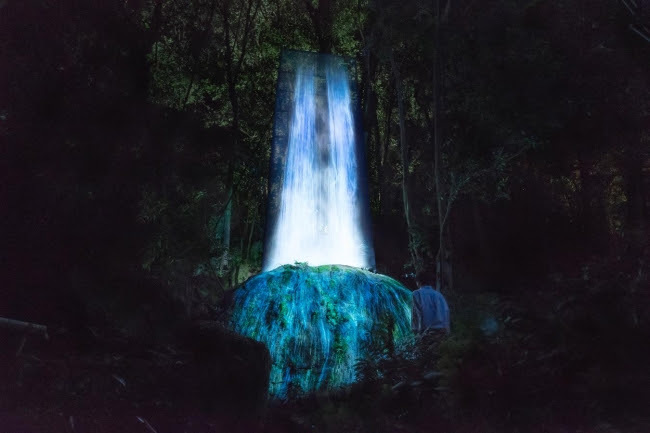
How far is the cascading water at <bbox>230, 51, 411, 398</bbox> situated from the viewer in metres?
13.7

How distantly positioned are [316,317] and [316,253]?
6337mm

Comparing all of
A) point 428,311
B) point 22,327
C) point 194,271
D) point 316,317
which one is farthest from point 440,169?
point 22,327

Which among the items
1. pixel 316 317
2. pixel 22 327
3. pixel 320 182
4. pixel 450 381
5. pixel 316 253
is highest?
pixel 320 182

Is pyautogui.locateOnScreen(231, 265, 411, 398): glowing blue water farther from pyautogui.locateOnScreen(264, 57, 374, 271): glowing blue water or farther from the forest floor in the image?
the forest floor

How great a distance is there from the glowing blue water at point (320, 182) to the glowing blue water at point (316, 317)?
478 cm

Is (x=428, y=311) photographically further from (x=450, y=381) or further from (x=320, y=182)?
(x=320, y=182)

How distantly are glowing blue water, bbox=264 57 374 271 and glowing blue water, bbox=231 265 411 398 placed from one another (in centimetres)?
478

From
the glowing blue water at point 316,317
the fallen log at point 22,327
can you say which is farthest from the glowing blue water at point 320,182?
the fallen log at point 22,327

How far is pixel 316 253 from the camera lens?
67.5ft

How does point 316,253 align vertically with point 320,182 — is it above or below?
below

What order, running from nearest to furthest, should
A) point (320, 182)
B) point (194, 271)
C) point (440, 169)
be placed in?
point (194, 271) < point (440, 169) < point (320, 182)

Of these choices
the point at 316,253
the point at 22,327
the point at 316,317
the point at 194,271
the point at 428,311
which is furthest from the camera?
the point at 316,253

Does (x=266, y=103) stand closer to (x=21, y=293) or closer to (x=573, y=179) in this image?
(x=573, y=179)

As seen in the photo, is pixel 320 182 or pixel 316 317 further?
pixel 320 182
